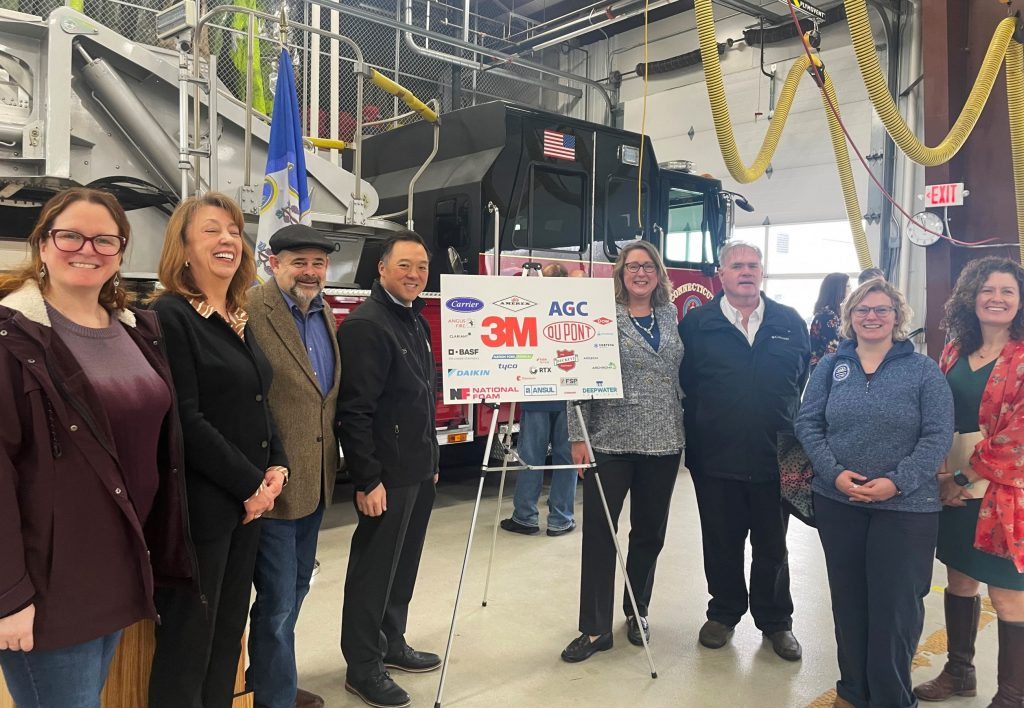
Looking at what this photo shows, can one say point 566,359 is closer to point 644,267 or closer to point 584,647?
point 644,267

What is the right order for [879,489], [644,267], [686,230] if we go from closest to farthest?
[879,489] < [644,267] < [686,230]

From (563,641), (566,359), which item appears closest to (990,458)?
(566,359)

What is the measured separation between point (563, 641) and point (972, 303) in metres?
2.10

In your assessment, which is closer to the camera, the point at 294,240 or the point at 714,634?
the point at 294,240

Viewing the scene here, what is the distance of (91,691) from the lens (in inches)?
60.7

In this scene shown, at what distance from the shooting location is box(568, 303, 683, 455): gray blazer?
3.14 metres

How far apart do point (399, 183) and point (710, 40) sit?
3.24 meters

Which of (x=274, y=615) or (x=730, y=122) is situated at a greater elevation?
(x=730, y=122)

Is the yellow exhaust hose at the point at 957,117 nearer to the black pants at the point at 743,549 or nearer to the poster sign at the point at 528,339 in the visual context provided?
the poster sign at the point at 528,339

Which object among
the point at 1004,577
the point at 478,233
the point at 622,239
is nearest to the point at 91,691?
the point at 1004,577

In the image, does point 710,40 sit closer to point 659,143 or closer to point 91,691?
point 91,691

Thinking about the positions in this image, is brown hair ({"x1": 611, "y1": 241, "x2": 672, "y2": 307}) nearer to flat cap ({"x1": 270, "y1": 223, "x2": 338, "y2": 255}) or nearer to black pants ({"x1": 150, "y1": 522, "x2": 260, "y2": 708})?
flat cap ({"x1": 270, "y1": 223, "x2": 338, "y2": 255})

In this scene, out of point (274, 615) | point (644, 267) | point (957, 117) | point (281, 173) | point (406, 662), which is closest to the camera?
point (274, 615)

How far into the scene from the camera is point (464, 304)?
2990 millimetres
